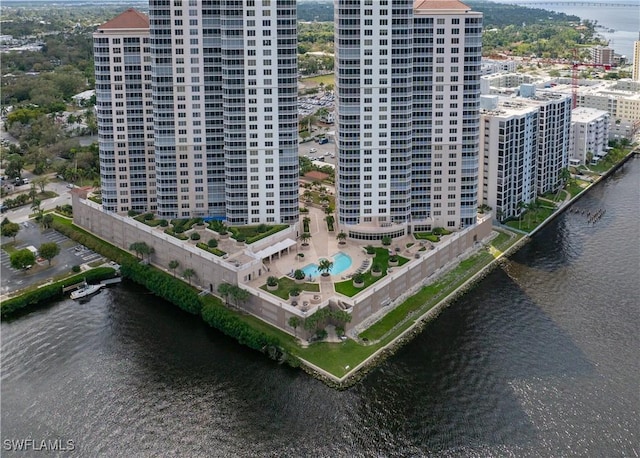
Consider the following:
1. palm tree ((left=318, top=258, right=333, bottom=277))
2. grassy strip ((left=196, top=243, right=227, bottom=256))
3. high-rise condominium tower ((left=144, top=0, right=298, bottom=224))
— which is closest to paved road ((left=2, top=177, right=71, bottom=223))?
high-rise condominium tower ((left=144, top=0, right=298, bottom=224))

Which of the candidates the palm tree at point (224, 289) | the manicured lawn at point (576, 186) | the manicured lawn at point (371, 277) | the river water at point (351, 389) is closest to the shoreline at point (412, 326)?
the river water at point (351, 389)

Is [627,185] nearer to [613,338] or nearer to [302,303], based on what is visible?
[613,338]

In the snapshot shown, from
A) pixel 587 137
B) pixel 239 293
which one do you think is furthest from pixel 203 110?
pixel 587 137

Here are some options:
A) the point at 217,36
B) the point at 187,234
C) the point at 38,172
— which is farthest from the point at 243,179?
the point at 38,172

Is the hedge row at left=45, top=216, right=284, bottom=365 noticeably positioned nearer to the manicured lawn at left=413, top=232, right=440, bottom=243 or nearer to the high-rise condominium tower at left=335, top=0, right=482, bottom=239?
the high-rise condominium tower at left=335, top=0, right=482, bottom=239

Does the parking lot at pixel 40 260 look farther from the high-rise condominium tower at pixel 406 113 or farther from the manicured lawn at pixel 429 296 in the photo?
the manicured lawn at pixel 429 296
